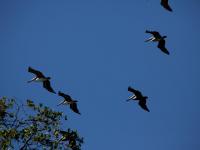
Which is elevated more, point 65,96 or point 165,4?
point 165,4

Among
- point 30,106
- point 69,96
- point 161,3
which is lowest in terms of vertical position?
point 30,106

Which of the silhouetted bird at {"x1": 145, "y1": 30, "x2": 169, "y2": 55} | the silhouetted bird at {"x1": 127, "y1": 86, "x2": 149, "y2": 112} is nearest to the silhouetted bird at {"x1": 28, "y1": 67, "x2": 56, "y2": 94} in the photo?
the silhouetted bird at {"x1": 127, "y1": 86, "x2": 149, "y2": 112}

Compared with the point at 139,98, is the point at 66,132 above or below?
below

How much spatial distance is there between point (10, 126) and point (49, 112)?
2086 millimetres

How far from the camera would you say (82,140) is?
32250 mm

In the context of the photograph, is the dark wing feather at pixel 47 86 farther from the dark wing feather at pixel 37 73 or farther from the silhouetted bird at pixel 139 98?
the silhouetted bird at pixel 139 98

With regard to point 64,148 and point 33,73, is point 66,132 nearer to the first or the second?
point 64,148

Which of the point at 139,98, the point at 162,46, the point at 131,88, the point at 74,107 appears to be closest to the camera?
the point at 131,88

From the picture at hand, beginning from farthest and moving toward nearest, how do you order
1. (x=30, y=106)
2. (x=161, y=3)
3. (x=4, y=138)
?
(x=161, y=3) → (x=30, y=106) → (x=4, y=138)

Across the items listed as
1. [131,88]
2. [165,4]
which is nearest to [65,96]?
[131,88]

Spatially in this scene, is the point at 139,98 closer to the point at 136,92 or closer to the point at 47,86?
the point at 136,92

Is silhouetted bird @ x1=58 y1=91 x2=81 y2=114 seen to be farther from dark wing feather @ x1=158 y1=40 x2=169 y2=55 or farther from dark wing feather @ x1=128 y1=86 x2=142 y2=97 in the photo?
dark wing feather @ x1=158 y1=40 x2=169 y2=55

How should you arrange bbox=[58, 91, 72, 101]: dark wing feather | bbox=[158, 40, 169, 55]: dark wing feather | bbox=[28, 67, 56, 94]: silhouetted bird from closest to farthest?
bbox=[58, 91, 72, 101]: dark wing feather < bbox=[28, 67, 56, 94]: silhouetted bird < bbox=[158, 40, 169, 55]: dark wing feather

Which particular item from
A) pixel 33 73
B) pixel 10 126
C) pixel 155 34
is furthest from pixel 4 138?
pixel 155 34
